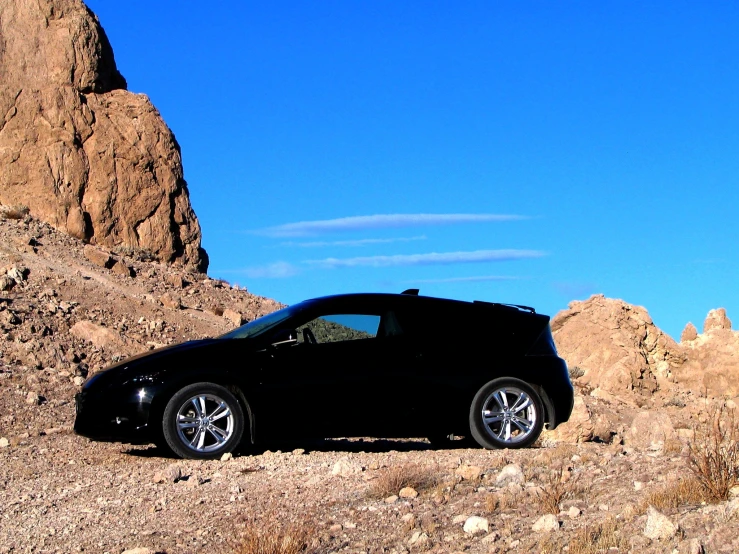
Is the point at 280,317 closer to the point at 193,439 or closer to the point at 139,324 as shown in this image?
the point at 193,439

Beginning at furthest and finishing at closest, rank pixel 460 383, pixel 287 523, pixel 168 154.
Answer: pixel 168 154, pixel 460 383, pixel 287 523

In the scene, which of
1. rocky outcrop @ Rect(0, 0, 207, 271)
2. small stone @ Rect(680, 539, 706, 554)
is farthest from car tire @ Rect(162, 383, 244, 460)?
rocky outcrop @ Rect(0, 0, 207, 271)

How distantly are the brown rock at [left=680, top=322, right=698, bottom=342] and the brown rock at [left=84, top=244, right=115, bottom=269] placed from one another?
47.8 ft

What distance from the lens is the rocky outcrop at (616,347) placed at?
69.6 feet

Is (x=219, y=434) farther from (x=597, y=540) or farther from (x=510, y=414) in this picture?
(x=597, y=540)

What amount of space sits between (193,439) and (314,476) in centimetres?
169

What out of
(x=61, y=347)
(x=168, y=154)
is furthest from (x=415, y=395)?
(x=168, y=154)

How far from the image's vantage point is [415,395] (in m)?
9.34

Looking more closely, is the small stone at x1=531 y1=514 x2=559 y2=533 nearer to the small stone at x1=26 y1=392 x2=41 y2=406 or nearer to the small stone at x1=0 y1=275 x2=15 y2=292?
→ the small stone at x1=26 y1=392 x2=41 y2=406

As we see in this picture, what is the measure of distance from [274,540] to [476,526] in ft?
4.08

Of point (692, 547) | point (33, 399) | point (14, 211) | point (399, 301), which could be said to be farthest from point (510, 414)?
point (14, 211)

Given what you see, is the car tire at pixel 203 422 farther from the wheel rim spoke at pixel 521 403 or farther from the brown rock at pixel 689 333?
the brown rock at pixel 689 333

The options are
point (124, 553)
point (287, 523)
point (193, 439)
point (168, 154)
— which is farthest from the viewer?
point (168, 154)

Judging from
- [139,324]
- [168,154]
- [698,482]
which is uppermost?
[168,154]
